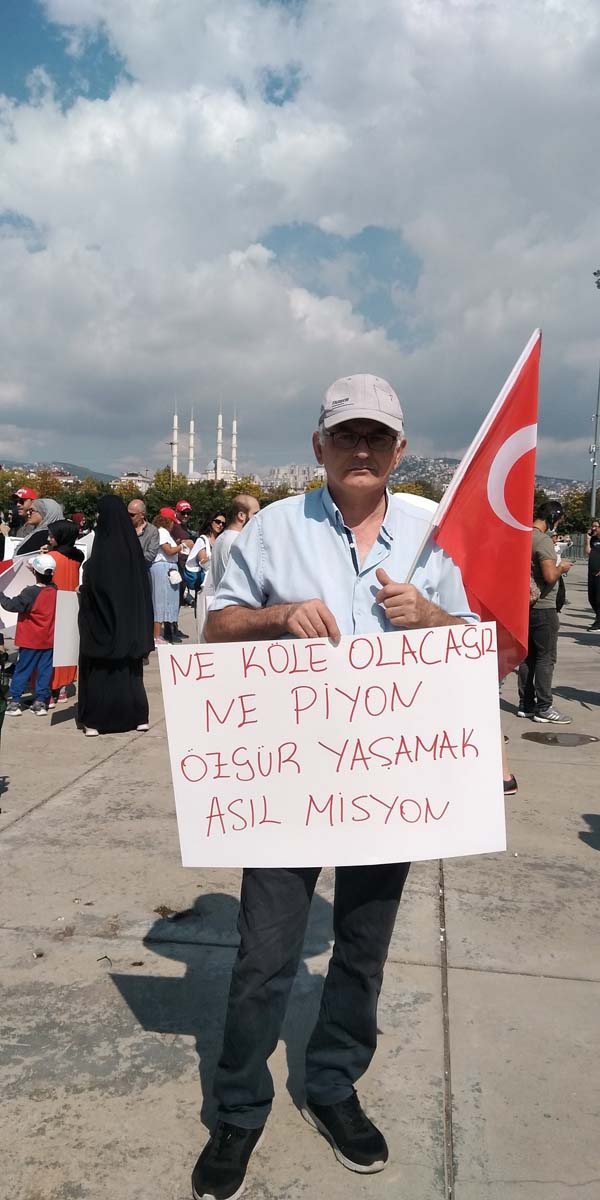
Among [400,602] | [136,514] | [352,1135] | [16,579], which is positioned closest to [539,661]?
[16,579]

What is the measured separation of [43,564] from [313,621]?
18.7 feet

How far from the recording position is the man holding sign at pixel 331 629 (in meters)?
2.22

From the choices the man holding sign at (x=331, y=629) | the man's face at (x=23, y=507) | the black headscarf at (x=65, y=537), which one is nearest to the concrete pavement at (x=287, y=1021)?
the man holding sign at (x=331, y=629)

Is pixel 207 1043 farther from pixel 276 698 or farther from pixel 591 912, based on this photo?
pixel 591 912

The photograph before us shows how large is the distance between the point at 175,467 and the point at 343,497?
183236 mm

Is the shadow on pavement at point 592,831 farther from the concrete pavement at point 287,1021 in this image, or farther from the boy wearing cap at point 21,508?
the boy wearing cap at point 21,508

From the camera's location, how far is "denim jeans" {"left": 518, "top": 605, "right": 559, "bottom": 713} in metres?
7.52

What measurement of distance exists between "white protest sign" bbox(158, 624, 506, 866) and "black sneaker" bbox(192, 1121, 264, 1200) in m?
0.67

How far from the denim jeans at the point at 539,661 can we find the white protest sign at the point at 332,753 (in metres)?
5.33

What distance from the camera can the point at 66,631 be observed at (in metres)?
7.07

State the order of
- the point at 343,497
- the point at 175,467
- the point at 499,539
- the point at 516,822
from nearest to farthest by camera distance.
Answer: the point at 343,497, the point at 499,539, the point at 516,822, the point at 175,467

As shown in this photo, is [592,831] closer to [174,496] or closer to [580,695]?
[580,695]

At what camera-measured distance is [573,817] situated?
517 centimetres

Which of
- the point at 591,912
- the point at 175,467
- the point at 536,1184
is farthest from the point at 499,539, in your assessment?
the point at 175,467
